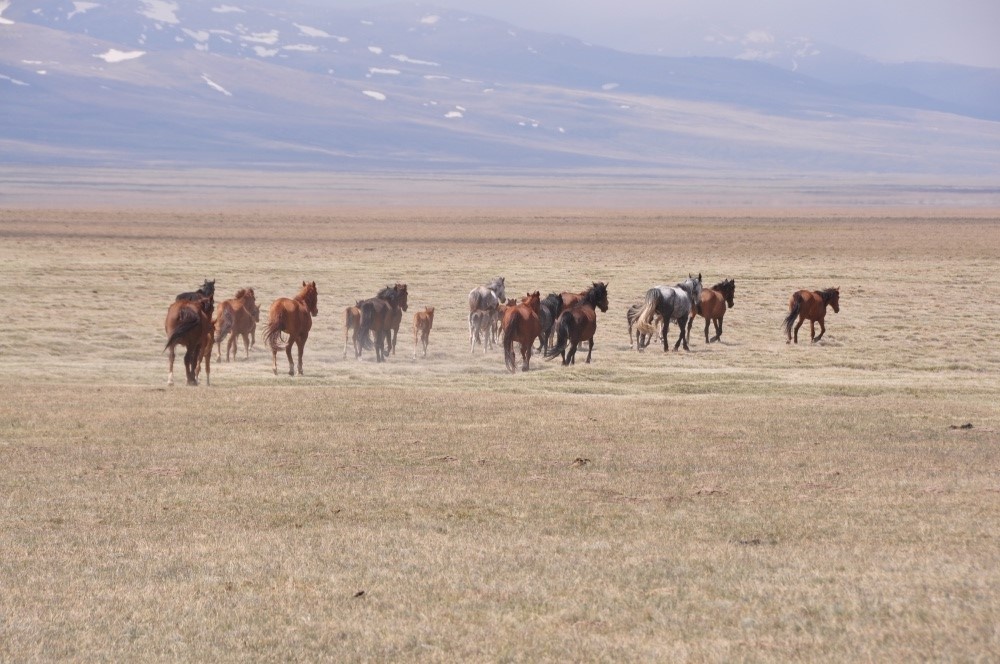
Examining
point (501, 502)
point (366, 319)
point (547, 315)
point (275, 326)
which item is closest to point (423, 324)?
point (366, 319)

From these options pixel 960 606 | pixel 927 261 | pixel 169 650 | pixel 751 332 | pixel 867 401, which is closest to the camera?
pixel 169 650

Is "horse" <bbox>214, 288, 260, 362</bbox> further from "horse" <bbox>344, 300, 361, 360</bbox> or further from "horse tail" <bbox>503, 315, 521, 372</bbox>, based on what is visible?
"horse tail" <bbox>503, 315, 521, 372</bbox>

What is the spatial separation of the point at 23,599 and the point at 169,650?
63.7 inches

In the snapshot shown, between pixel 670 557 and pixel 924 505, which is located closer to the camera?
pixel 670 557

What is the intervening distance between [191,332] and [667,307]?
12414 millimetres

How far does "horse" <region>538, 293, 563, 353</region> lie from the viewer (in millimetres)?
29188

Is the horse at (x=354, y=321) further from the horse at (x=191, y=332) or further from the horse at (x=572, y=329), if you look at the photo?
the horse at (x=191, y=332)

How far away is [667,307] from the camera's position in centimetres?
3148

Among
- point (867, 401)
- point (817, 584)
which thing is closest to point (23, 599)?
point (817, 584)

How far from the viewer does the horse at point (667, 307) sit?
30.8 metres

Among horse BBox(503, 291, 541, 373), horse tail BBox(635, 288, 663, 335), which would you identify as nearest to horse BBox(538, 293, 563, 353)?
horse BBox(503, 291, 541, 373)

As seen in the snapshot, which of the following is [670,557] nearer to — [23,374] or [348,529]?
[348,529]

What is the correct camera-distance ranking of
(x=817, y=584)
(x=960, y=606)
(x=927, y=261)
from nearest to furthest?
(x=960, y=606) < (x=817, y=584) < (x=927, y=261)

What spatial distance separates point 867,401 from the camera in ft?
72.7
